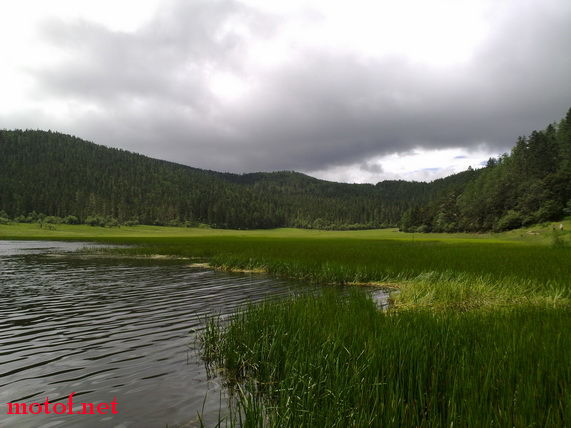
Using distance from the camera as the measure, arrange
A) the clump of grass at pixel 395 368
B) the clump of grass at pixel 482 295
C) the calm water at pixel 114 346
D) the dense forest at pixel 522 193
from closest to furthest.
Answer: the clump of grass at pixel 395 368 → the calm water at pixel 114 346 → the clump of grass at pixel 482 295 → the dense forest at pixel 522 193

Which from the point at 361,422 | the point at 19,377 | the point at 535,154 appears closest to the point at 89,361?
the point at 19,377

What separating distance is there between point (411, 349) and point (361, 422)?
2273mm

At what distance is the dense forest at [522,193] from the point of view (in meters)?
80.3

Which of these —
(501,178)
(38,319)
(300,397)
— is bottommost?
(38,319)

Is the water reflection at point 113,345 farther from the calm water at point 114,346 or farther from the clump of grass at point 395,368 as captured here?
the clump of grass at point 395,368

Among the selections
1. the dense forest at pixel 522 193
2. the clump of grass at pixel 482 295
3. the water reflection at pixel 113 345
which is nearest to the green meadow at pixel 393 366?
the clump of grass at pixel 482 295

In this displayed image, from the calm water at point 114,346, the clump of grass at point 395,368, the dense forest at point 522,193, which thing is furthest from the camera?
the dense forest at point 522,193

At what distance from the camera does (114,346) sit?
1085 centimetres

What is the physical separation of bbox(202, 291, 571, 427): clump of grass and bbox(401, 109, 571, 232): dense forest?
8745cm

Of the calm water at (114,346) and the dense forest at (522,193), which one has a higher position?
the dense forest at (522,193)

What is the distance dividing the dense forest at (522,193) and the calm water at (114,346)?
283 feet

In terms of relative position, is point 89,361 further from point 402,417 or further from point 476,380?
point 476,380

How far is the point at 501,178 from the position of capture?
105062 millimetres

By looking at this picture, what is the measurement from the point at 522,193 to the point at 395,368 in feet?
351
